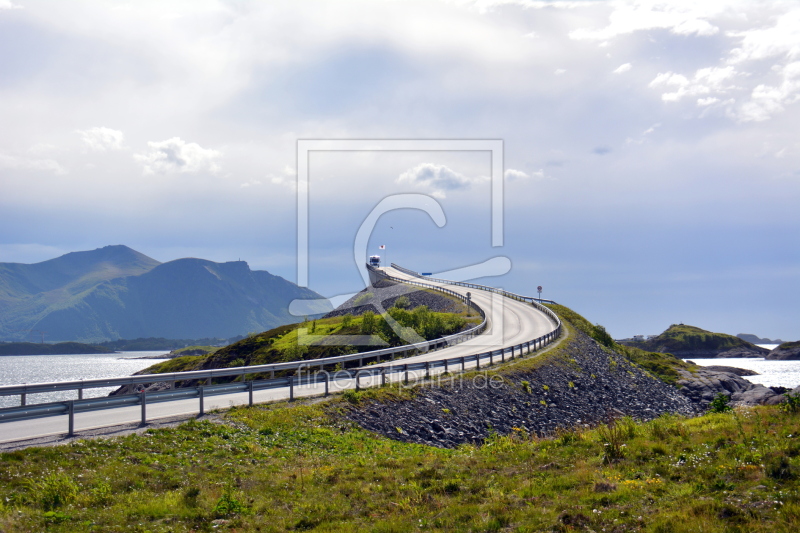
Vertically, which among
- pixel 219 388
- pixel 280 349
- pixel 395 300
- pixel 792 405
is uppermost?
pixel 792 405

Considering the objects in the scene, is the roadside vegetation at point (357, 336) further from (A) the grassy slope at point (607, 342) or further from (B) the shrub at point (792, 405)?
(B) the shrub at point (792, 405)

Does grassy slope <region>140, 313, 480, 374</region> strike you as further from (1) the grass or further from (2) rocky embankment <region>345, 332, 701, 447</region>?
(1) the grass

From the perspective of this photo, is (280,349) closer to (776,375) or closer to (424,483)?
(424,483)

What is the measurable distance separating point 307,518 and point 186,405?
12020 mm

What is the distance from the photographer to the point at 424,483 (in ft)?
40.3

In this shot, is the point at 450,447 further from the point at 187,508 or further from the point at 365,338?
the point at 365,338

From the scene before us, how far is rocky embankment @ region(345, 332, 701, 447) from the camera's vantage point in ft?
71.6

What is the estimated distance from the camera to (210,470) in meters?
13.4

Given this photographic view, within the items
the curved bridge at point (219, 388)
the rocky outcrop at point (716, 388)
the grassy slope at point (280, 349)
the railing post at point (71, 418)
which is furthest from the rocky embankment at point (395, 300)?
the railing post at point (71, 418)

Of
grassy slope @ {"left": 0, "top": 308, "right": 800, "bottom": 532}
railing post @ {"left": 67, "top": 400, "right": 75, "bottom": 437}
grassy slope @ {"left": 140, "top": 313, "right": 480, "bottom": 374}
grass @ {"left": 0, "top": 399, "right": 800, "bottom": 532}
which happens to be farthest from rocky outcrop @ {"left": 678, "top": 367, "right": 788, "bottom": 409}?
railing post @ {"left": 67, "top": 400, "right": 75, "bottom": 437}

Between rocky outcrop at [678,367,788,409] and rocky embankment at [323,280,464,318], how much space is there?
28.7 metres

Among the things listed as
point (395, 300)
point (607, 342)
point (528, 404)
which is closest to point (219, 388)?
point (528, 404)

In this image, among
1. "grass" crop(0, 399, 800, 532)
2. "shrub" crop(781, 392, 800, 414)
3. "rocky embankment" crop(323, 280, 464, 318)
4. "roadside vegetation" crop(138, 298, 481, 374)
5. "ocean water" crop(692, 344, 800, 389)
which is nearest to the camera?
"grass" crop(0, 399, 800, 532)

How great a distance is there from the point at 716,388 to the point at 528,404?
45602mm
